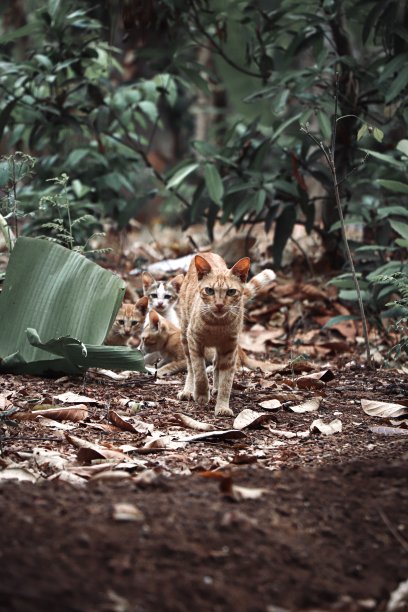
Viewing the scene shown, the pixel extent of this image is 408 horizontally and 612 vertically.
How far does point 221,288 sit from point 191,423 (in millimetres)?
1018

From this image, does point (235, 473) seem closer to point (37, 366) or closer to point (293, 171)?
point (37, 366)

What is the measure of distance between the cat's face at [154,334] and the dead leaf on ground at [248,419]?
2649mm

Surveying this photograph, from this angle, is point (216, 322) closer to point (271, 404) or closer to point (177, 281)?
point (271, 404)

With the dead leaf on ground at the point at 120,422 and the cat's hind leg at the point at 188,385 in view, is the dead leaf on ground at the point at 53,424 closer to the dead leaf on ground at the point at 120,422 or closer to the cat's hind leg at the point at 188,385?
the dead leaf on ground at the point at 120,422

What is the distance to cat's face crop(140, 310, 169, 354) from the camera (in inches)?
286

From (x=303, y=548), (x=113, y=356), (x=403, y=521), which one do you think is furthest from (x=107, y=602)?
(x=113, y=356)

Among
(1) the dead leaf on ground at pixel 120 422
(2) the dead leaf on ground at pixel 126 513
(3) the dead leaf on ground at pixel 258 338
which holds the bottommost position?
(3) the dead leaf on ground at pixel 258 338

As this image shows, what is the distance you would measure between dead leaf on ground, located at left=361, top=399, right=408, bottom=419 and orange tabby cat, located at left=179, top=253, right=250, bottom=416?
31.6 inches

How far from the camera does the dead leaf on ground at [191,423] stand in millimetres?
4473

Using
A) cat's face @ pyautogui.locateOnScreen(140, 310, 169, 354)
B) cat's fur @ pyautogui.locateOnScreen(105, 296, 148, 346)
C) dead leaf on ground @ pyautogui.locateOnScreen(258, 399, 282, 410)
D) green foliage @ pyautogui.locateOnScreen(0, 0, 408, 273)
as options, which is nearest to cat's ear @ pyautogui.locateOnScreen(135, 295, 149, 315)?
cat's fur @ pyautogui.locateOnScreen(105, 296, 148, 346)

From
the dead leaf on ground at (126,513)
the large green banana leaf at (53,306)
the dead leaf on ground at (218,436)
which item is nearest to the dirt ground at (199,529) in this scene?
the dead leaf on ground at (126,513)

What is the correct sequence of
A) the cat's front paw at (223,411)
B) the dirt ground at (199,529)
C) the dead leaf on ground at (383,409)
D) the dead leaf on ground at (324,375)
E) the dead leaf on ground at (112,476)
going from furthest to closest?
the dead leaf on ground at (324,375) < the cat's front paw at (223,411) < the dead leaf on ground at (383,409) < the dead leaf on ground at (112,476) < the dirt ground at (199,529)

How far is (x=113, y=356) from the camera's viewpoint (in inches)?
197

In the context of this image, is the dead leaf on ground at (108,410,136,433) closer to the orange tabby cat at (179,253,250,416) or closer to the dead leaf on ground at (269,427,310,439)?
the dead leaf on ground at (269,427,310,439)
